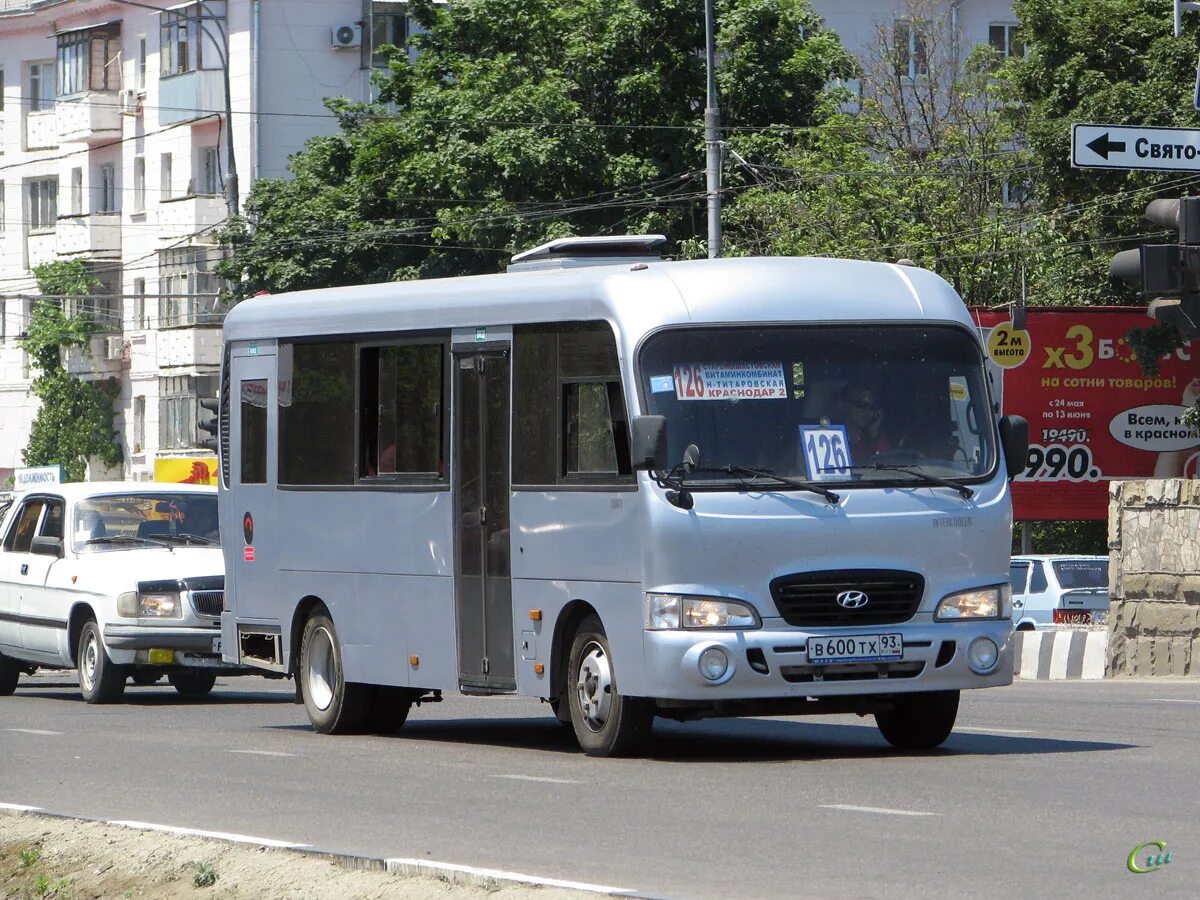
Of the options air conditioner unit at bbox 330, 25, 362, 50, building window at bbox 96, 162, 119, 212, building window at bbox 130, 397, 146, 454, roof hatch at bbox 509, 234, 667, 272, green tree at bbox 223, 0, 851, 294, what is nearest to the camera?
roof hatch at bbox 509, 234, 667, 272

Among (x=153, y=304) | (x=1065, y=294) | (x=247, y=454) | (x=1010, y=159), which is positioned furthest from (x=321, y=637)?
(x=153, y=304)

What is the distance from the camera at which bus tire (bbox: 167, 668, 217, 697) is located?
22.1 metres

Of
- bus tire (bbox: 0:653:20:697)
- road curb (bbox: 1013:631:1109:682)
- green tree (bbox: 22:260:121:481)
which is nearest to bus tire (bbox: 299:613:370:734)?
bus tire (bbox: 0:653:20:697)

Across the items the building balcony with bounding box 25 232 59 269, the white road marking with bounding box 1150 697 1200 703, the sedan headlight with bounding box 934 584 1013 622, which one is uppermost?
the building balcony with bounding box 25 232 59 269

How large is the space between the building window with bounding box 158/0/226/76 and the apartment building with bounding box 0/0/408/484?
66 mm

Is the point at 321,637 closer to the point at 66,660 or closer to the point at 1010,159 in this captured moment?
the point at 66,660

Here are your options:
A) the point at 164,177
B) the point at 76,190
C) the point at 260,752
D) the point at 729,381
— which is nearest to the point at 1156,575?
the point at 260,752

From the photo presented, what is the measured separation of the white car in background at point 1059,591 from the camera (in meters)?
36.7

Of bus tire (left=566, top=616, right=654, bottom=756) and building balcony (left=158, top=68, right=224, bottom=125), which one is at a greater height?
building balcony (left=158, top=68, right=224, bottom=125)

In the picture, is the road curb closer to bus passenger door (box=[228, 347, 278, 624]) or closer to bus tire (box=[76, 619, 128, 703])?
bus tire (box=[76, 619, 128, 703])

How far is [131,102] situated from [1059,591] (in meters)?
40.5

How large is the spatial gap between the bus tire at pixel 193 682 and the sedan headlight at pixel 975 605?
406 inches

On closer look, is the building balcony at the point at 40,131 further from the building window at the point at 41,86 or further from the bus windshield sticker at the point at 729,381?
the bus windshield sticker at the point at 729,381

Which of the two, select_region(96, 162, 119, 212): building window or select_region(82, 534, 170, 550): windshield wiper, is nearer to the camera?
select_region(82, 534, 170, 550): windshield wiper
